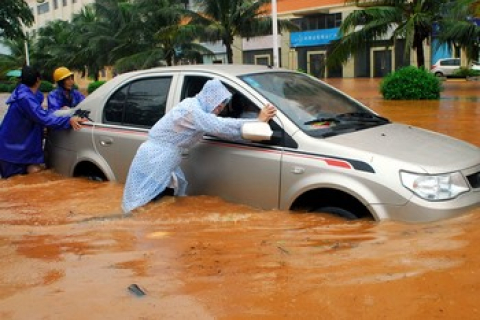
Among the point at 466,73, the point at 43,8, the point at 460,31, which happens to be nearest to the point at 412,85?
the point at 460,31

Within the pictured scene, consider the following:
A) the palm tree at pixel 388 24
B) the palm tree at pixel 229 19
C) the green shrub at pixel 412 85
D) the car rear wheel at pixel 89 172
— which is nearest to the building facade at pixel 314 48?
the palm tree at pixel 229 19

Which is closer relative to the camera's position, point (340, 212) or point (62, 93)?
point (340, 212)

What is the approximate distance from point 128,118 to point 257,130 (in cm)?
173

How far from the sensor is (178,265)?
3.40 meters

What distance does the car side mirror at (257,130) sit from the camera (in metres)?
4.20

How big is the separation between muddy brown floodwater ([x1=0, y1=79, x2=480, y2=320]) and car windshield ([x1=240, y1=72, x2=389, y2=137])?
770 millimetres

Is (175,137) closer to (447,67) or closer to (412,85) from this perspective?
(412,85)

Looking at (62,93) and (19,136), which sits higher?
(62,93)

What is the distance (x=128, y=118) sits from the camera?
5.40m

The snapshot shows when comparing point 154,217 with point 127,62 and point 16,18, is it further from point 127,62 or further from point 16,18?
point 127,62

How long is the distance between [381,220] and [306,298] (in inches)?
48.9

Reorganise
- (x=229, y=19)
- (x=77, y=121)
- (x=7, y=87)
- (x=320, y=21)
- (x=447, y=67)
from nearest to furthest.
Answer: (x=77, y=121)
(x=229, y=19)
(x=447, y=67)
(x=7, y=87)
(x=320, y=21)

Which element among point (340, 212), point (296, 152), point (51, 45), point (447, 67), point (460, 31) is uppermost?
point (51, 45)

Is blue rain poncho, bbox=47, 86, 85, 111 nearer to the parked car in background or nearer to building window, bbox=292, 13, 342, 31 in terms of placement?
the parked car in background
